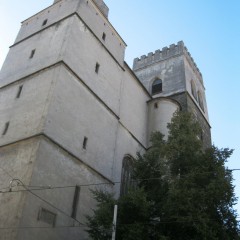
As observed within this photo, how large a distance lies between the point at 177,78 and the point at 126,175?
439 inches

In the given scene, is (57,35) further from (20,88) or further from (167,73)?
(167,73)

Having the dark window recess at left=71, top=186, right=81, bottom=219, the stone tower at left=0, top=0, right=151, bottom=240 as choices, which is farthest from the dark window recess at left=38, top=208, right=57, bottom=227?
the dark window recess at left=71, top=186, right=81, bottom=219

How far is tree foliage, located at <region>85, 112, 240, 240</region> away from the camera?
32.9 feet

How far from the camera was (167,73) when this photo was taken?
1076 inches

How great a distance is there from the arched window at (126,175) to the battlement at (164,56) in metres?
13.3

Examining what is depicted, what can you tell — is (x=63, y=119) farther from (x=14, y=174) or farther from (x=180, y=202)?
(x=180, y=202)

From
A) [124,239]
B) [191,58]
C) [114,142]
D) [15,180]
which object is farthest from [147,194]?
[191,58]

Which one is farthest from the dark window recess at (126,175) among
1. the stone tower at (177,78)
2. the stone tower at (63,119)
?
the stone tower at (177,78)

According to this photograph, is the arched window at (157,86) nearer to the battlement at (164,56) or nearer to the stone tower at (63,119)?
the battlement at (164,56)

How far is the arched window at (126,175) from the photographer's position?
55.7 ft

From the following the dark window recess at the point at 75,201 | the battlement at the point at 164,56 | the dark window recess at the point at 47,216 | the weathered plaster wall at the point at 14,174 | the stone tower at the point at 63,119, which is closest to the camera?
the weathered plaster wall at the point at 14,174

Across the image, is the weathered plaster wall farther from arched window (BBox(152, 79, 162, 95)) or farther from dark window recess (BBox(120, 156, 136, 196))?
arched window (BBox(152, 79, 162, 95))

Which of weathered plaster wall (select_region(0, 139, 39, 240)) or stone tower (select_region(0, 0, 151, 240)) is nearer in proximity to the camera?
weathered plaster wall (select_region(0, 139, 39, 240))

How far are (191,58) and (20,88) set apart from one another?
60.5 feet
